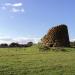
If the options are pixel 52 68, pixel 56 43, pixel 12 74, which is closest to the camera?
pixel 12 74

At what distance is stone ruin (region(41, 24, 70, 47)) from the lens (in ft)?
169

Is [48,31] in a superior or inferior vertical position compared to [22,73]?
superior

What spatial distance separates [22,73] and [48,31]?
36.1m

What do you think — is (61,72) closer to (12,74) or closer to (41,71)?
(41,71)

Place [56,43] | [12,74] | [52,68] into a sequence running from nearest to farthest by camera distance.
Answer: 1. [12,74]
2. [52,68]
3. [56,43]

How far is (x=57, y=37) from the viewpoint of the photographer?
51688 millimetres

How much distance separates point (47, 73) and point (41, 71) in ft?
2.54

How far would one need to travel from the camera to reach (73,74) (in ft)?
55.3

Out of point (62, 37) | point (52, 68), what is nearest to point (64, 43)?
point (62, 37)

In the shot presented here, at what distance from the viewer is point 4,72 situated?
1733cm

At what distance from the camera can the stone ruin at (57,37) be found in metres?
51.5

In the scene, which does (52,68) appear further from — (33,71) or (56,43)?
(56,43)

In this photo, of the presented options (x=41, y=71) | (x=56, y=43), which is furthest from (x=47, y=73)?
(x=56, y=43)

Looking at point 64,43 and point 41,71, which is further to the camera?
point 64,43
